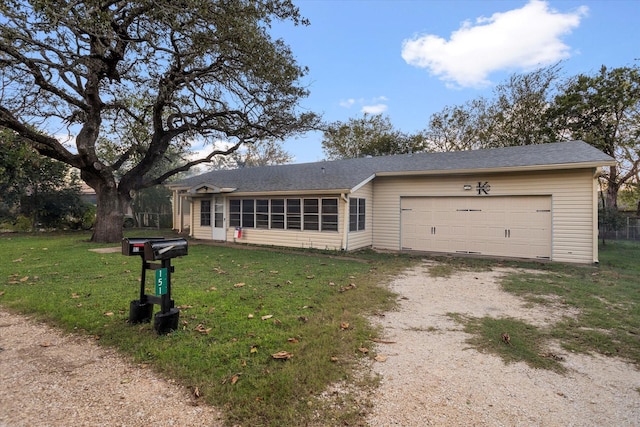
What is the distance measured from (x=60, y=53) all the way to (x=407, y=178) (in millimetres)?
10705

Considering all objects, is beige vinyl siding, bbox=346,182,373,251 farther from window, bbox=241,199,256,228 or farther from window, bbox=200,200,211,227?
window, bbox=200,200,211,227

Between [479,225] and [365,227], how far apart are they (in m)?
3.94

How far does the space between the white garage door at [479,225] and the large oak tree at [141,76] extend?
574 centimetres

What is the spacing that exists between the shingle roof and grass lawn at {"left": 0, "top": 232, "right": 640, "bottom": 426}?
3.23m

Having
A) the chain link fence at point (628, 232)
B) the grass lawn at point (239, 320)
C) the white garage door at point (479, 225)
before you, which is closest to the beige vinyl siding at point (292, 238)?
the white garage door at point (479, 225)

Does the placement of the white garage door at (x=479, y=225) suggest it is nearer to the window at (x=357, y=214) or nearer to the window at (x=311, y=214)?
the window at (x=357, y=214)

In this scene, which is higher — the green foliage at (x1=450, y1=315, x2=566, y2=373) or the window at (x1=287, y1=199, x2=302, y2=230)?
the window at (x1=287, y1=199, x2=302, y2=230)

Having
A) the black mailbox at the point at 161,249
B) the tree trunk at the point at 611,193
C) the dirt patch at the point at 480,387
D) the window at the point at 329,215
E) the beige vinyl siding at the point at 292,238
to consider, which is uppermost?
the tree trunk at the point at 611,193

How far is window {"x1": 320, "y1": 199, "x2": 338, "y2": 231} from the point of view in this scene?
38.8ft

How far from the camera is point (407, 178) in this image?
39.6 ft

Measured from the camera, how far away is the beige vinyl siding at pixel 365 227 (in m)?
11.7

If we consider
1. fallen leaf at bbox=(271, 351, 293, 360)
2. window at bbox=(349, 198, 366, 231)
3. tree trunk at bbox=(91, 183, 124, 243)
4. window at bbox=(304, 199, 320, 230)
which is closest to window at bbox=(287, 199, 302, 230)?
window at bbox=(304, 199, 320, 230)

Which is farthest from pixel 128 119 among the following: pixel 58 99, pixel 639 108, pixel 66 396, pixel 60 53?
pixel 639 108

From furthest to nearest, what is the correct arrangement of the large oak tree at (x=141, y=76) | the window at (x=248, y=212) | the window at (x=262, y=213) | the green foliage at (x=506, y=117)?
1. the green foliage at (x=506, y=117)
2. the window at (x=248, y=212)
3. the window at (x=262, y=213)
4. the large oak tree at (x=141, y=76)
